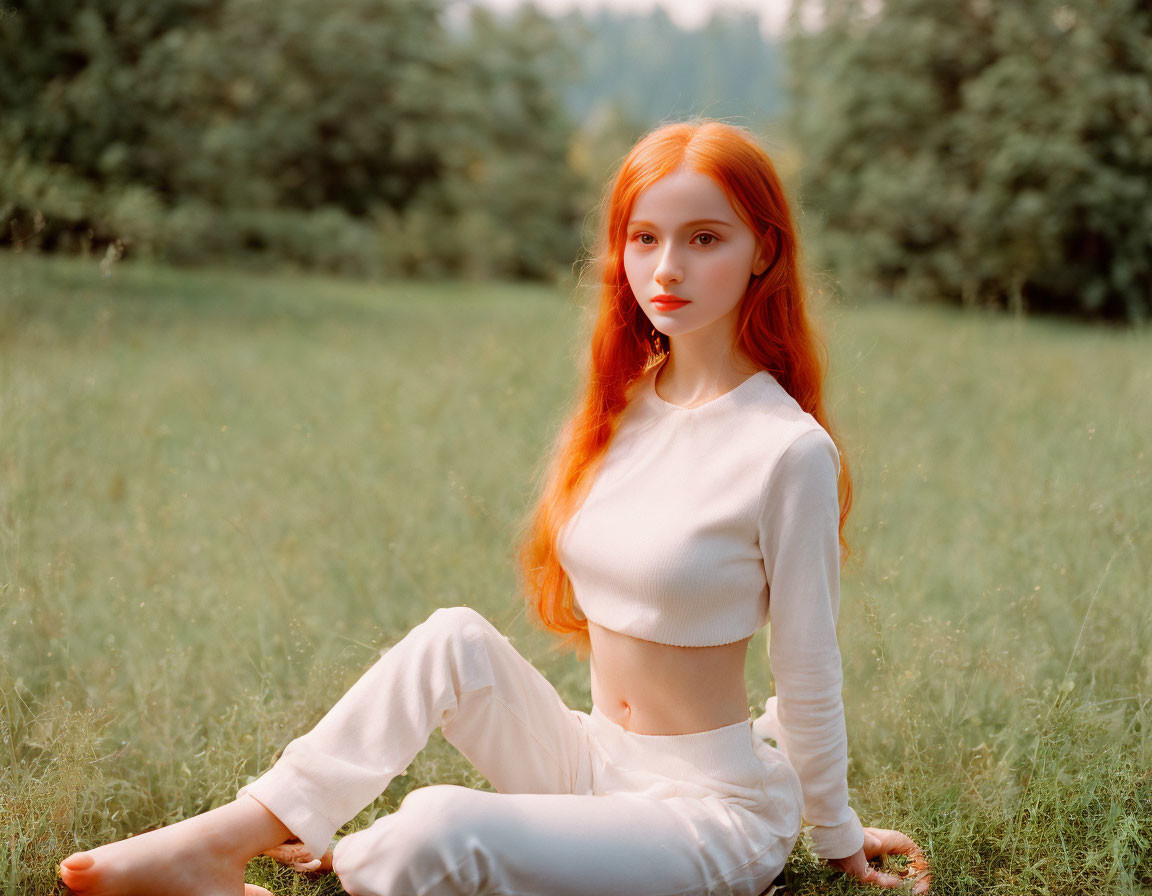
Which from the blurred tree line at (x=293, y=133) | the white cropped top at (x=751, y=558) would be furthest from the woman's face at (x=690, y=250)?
the blurred tree line at (x=293, y=133)

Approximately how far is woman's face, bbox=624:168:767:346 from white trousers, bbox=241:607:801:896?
675 mm

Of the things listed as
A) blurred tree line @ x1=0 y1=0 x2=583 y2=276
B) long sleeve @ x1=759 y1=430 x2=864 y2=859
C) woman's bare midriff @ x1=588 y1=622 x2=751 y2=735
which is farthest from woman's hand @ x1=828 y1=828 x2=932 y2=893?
blurred tree line @ x1=0 y1=0 x2=583 y2=276

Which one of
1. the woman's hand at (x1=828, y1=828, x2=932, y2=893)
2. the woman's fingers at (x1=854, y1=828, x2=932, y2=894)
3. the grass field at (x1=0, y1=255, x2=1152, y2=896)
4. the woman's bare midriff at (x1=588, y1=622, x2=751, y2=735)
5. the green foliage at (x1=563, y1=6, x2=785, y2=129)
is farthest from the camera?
the green foliage at (x1=563, y1=6, x2=785, y2=129)

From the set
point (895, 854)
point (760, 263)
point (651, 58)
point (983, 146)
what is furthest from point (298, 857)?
point (651, 58)

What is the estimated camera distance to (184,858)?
5.65ft

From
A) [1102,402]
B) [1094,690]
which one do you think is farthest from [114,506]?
[1102,402]

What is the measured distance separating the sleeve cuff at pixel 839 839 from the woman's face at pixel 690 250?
3.06 ft

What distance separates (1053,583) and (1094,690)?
0.53 m

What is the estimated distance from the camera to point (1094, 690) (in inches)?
103

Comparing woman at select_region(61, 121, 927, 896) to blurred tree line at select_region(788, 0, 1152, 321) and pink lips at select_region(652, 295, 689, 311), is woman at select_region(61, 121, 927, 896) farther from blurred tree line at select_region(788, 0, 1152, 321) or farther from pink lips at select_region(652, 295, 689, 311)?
blurred tree line at select_region(788, 0, 1152, 321)

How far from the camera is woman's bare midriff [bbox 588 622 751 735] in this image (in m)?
1.86

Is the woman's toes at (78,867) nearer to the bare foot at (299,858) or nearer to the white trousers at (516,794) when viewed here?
the white trousers at (516,794)

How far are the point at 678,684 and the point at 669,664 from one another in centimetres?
4

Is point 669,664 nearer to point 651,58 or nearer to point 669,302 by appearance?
point 669,302
